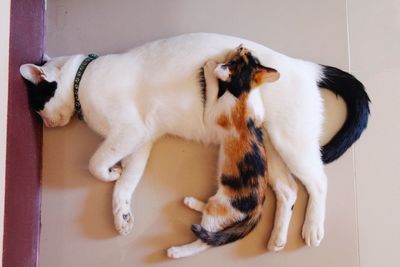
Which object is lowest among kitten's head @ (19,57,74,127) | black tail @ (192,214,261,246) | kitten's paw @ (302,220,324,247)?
kitten's paw @ (302,220,324,247)

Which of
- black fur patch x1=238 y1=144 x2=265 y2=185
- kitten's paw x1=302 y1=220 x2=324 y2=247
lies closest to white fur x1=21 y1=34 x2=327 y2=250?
kitten's paw x1=302 y1=220 x2=324 y2=247

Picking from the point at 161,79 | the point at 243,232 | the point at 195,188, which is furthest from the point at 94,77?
the point at 243,232

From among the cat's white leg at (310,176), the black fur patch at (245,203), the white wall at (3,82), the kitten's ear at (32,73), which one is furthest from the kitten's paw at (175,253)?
the kitten's ear at (32,73)

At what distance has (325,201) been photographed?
4.99 feet

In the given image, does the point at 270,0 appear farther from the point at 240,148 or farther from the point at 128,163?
the point at 128,163

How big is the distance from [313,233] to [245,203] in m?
0.33

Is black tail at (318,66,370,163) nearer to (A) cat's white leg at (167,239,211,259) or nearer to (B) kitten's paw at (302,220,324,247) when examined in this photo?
(B) kitten's paw at (302,220,324,247)

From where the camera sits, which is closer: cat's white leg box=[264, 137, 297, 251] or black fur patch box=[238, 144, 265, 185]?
black fur patch box=[238, 144, 265, 185]

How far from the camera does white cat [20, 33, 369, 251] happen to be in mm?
1418

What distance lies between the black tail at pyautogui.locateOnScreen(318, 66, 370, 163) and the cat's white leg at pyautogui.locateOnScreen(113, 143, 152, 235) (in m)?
0.72

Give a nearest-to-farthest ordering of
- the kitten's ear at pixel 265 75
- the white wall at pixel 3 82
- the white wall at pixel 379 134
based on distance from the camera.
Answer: the white wall at pixel 3 82 → the kitten's ear at pixel 265 75 → the white wall at pixel 379 134

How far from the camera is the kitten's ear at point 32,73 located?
4.52ft

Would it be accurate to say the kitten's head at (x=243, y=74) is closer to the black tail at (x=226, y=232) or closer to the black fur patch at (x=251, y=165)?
the black fur patch at (x=251, y=165)

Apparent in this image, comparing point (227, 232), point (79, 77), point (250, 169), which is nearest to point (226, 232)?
point (227, 232)
